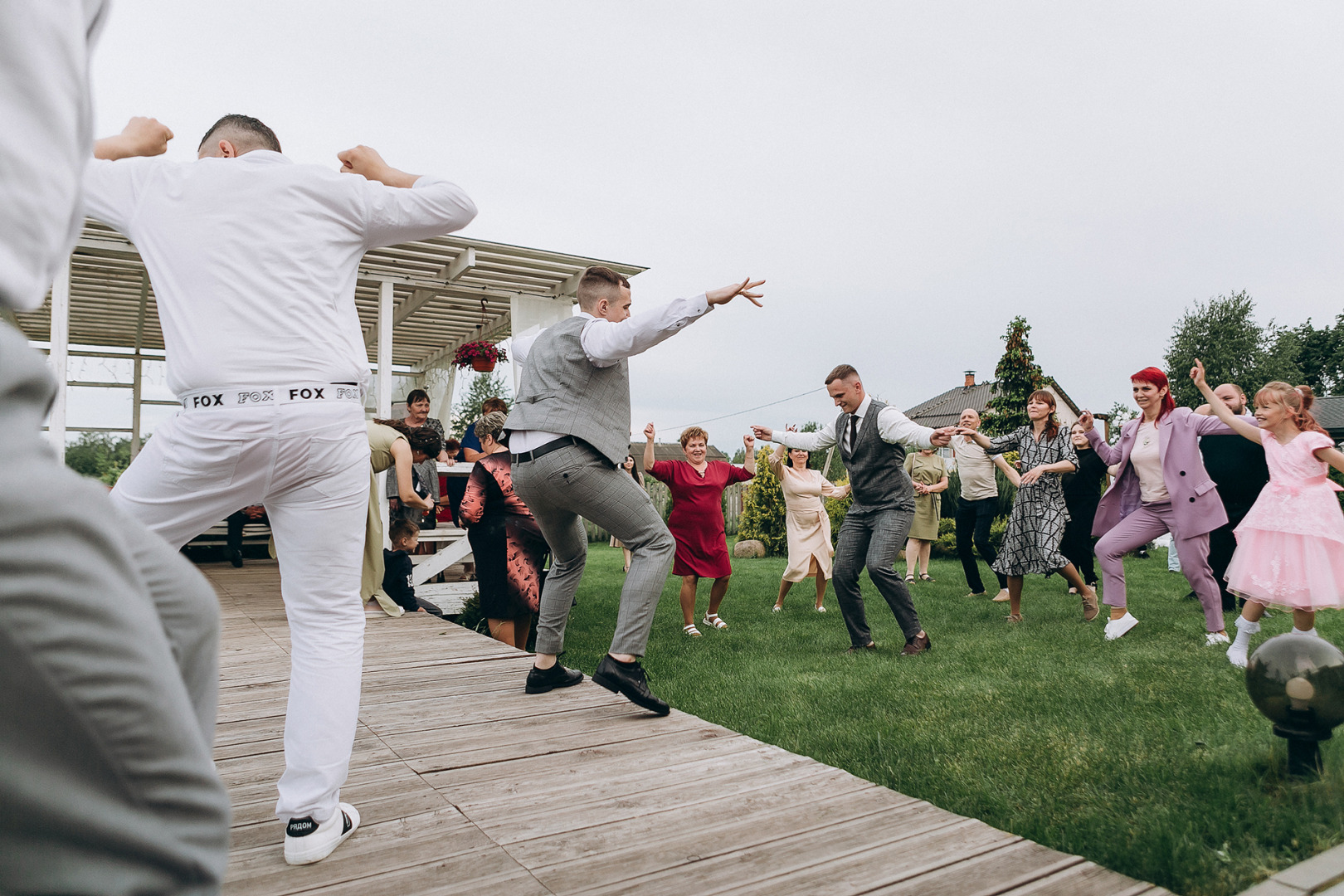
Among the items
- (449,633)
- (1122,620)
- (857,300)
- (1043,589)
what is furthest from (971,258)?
(449,633)

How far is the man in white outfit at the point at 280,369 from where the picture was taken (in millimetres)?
2059

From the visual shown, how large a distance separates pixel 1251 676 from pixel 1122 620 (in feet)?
12.8

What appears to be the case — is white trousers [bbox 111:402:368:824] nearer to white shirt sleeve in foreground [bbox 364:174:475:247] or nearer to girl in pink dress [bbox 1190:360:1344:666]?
white shirt sleeve in foreground [bbox 364:174:475:247]

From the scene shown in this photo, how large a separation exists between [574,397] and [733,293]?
872 millimetres

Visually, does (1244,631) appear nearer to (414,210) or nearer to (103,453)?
(414,210)

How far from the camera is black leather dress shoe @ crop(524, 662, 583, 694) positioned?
4.12m

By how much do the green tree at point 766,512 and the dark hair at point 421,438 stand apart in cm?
1053

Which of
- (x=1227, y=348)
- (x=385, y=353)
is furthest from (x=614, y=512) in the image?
(x=1227, y=348)

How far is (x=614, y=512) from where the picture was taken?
11.7ft

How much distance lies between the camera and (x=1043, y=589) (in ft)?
31.5

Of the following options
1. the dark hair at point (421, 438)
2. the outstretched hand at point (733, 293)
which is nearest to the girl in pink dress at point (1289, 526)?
the outstretched hand at point (733, 293)

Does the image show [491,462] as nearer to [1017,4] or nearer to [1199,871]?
[1199,871]

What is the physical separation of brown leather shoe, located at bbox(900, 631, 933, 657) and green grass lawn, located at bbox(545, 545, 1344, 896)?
8 centimetres

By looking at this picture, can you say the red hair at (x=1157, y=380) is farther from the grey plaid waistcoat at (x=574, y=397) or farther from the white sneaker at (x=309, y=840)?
the white sneaker at (x=309, y=840)
